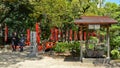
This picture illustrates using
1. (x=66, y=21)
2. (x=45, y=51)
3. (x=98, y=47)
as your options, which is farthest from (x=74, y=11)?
(x=98, y=47)

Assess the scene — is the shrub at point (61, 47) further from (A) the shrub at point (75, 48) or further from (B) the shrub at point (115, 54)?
(B) the shrub at point (115, 54)

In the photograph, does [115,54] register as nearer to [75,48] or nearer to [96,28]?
[96,28]

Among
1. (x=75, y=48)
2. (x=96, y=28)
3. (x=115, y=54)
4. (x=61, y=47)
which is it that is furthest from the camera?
(x=61, y=47)

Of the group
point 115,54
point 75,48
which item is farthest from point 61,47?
point 115,54

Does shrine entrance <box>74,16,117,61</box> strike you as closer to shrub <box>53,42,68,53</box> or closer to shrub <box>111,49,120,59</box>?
shrub <box>111,49,120,59</box>

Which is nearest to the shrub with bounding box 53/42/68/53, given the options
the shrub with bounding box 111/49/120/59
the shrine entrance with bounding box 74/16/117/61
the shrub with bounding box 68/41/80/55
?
the shrub with bounding box 68/41/80/55

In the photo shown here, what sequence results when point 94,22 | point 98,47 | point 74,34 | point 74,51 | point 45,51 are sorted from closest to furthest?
point 94,22 < point 98,47 < point 74,51 < point 45,51 < point 74,34

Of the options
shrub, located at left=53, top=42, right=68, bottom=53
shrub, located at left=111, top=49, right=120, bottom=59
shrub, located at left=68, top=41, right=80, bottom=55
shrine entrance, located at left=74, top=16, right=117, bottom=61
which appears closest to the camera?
shrine entrance, located at left=74, top=16, right=117, bottom=61

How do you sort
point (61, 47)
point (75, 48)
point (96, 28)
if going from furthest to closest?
point (61, 47)
point (75, 48)
point (96, 28)

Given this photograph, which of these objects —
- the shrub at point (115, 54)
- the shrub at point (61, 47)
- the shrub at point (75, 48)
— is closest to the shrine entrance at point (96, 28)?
the shrub at point (115, 54)

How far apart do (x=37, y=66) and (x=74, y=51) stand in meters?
5.90

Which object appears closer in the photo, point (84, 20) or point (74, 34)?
point (84, 20)

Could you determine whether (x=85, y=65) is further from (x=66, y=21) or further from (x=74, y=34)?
(x=74, y=34)

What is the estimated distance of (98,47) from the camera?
66.4 feet
